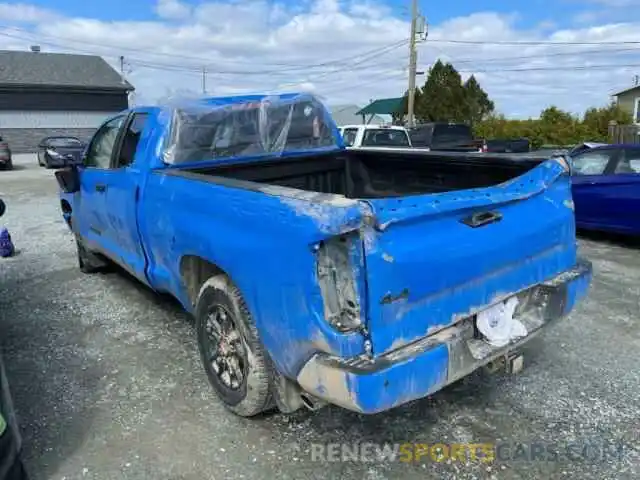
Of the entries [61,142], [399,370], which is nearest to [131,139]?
[399,370]

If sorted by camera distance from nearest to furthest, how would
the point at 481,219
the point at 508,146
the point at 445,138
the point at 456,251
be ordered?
the point at 456,251 → the point at 481,219 → the point at 508,146 → the point at 445,138

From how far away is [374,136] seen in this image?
14.2 metres

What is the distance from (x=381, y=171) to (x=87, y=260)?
11.2 ft

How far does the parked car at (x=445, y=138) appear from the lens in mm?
17047

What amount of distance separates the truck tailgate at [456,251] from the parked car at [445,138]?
13889mm

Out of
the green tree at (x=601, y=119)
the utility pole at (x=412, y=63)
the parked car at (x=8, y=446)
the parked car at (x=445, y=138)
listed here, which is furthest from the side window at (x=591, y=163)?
the green tree at (x=601, y=119)

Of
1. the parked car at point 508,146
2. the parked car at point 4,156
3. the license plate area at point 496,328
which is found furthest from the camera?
the parked car at point 4,156

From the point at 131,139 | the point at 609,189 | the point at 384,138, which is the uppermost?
the point at 384,138

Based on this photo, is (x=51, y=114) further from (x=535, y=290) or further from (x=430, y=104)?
(x=535, y=290)

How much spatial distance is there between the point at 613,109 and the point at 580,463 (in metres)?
33.7

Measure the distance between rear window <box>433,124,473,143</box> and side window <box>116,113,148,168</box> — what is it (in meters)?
13.6

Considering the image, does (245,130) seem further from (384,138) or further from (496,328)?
(384,138)

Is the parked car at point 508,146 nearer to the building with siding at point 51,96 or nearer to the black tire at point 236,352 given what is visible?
the black tire at point 236,352

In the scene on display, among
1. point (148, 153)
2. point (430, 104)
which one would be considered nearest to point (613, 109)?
point (430, 104)
